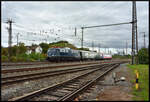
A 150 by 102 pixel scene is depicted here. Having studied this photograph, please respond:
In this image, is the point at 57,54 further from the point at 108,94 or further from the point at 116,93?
the point at 108,94

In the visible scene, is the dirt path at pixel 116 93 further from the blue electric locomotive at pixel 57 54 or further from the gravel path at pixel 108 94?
the blue electric locomotive at pixel 57 54

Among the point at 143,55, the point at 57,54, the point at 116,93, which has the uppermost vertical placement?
the point at 57,54

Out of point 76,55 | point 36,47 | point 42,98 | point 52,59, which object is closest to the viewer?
point 42,98

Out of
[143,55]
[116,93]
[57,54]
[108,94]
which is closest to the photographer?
[108,94]

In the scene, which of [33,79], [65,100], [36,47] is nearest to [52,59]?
[33,79]

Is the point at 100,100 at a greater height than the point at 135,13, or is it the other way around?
the point at 135,13

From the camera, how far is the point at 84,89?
840cm

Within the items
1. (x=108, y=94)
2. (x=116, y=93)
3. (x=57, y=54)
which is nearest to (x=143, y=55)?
(x=57, y=54)

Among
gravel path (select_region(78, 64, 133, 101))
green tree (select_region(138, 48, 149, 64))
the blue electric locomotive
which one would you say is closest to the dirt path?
gravel path (select_region(78, 64, 133, 101))

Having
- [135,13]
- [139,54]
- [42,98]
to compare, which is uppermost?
[135,13]

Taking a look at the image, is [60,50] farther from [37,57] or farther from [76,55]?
[37,57]

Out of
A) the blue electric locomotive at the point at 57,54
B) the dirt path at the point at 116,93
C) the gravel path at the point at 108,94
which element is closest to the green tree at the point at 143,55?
the blue electric locomotive at the point at 57,54

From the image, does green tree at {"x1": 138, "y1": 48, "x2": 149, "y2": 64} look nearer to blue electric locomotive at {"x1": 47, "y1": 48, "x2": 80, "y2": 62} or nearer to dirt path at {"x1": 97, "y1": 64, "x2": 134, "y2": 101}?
blue electric locomotive at {"x1": 47, "y1": 48, "x2": 80, "y2": 62}

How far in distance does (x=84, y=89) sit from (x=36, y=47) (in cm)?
9110
